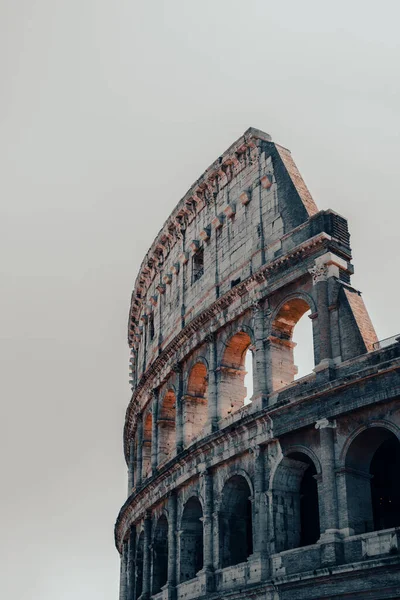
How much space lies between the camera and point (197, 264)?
26.8m

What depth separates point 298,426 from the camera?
18734 millimetres

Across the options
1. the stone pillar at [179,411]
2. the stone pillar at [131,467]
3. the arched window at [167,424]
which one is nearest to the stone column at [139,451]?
the stone pillar at [131,467]

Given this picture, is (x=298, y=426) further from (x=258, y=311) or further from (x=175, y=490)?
(x=175, y=490)

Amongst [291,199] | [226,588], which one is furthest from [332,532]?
[291,199]

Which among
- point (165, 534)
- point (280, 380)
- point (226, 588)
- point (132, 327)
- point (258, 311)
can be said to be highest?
point (132, 327)

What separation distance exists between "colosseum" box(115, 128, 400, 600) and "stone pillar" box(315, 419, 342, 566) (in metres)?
0.03

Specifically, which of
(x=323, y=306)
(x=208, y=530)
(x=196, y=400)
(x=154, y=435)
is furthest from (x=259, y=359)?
(x=154, y=435)

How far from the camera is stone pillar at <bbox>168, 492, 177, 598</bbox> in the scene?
899 inches

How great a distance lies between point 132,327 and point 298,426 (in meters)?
17.0

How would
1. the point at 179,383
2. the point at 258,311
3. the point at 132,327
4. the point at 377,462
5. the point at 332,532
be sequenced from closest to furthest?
the point at 332,532, the point at 377,462, the point at 258,311, the point at 179,383, the point at 132,327

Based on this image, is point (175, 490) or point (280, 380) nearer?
point (280, 380)

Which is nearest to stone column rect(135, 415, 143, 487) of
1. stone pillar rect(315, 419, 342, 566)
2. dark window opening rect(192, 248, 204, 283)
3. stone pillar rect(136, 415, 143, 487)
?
stone pillar rect(136, 415, 143, 487)

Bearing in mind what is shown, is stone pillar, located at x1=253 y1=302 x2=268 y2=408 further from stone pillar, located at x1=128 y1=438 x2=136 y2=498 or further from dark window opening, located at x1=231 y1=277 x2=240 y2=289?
stone pillar, located at x1=128 y1=438 x2=136 y2=498

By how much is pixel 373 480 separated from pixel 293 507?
6.99ft
